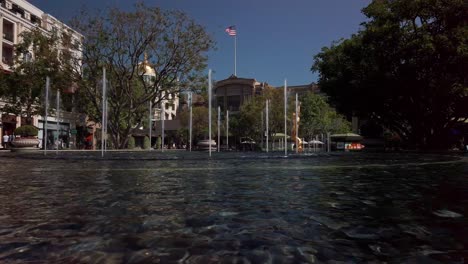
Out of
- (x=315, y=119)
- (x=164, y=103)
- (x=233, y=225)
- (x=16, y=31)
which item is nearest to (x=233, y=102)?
(x=164, y=103)

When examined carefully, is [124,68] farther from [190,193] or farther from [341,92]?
[190,193]

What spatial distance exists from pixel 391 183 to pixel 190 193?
13.0 ft

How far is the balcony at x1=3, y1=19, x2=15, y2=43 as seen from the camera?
45737mm

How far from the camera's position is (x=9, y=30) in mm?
46562

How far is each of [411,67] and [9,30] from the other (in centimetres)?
4033

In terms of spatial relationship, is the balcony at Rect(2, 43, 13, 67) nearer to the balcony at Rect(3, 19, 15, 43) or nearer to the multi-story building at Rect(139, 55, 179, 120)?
the balcony at Rect(3, 19, 15, 43)

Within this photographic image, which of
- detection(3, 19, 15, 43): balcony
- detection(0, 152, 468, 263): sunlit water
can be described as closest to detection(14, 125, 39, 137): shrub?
detection(3, 19, 15, 43): balcony

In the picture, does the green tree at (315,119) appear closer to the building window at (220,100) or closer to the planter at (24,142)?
the building window at (220,100)

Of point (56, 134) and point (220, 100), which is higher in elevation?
point (220, 100)

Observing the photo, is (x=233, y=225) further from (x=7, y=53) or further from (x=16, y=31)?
(x=16, y=31)

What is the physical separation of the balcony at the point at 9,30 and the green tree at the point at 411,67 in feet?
108

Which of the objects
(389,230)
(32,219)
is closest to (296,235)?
(389,230)

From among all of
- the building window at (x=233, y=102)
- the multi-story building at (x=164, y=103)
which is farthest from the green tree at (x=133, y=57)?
the building window at (x=233, y=102)

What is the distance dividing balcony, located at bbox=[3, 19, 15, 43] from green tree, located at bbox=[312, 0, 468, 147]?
33.0 m
